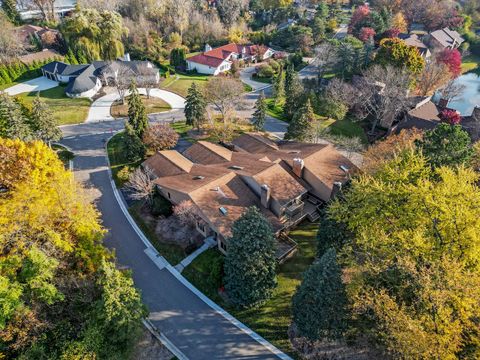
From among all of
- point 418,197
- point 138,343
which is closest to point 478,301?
point 418,197

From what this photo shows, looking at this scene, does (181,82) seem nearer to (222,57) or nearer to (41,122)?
(222,57)

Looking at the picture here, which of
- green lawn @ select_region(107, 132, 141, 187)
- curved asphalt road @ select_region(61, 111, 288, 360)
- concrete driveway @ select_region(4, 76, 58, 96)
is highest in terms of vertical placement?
concrete driveway @ select_region(4, 76, 58, 96)

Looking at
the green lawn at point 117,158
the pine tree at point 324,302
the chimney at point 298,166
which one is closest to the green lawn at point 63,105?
the green lawn at point 117,158

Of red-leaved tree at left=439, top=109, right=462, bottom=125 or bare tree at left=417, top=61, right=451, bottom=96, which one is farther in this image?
bare tree at left=417, top=61, right=451, bottom=96

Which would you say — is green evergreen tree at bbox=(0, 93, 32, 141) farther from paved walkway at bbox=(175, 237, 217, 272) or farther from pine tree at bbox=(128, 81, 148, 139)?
paved walkway at bbox=(175, 237, 217, 272)

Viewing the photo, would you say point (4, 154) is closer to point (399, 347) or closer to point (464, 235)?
point (399, 347)

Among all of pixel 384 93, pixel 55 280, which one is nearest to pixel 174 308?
pixel 55 280

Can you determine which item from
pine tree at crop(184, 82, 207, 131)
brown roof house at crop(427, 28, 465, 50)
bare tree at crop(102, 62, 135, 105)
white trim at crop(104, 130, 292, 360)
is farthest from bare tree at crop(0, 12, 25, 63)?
brown roof house at crop(427, 28, 465, 50)
